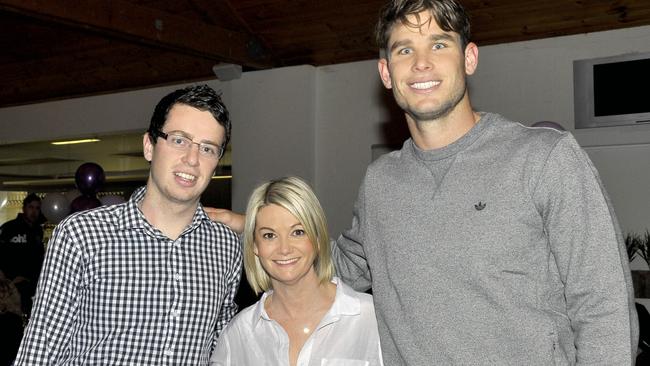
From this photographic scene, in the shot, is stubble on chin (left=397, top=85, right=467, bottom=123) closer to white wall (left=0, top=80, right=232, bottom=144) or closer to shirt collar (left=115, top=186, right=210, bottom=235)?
shirt collar (left=115, top=186, right=210, bottom=235)

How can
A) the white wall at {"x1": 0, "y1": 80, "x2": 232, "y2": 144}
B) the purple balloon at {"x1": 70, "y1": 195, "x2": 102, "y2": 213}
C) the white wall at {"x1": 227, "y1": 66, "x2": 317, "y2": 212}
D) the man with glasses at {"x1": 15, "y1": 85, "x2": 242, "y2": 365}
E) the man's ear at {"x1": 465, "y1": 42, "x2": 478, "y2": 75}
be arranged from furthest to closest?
1. the white wall at {"x1": 0, "y1": 80, "x2": 232, "y2": 144}
2. the white wall at {"x1": 227, "y1": 66, "x2": 317, "y2": 212}
3. the purple balloon at {"x1": 70, "y1": 195, "x2": 102, "y2": 213}
4. the man with glasses at {"x1": 15, "y1": 85, "x2": 242, "y2": 365}
5. the man's ear at {"x1": 465, "y1": 42, "x2": 478, "y2": 75}

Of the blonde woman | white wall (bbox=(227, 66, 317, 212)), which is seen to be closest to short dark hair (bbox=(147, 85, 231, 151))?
the blonde woman

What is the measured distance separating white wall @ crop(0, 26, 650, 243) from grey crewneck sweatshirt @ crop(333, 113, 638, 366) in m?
5.33

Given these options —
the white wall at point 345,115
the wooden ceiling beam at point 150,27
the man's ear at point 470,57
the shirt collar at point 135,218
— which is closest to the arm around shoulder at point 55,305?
the shirt collar at point 135,218

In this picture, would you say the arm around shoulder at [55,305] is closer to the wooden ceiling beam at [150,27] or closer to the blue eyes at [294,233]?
the blue eyes at [294,233]

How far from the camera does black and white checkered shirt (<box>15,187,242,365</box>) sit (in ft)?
6.86

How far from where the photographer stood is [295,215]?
2.35 metres

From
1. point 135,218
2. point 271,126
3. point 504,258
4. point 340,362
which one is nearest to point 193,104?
point 135,218

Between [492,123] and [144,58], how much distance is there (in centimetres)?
830

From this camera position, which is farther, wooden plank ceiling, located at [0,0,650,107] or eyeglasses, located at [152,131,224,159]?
wooden plank ceiling, located at [0,0,650,107]

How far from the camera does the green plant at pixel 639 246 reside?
6535 mm

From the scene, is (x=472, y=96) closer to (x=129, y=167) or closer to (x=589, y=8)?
(x=589, y=8)

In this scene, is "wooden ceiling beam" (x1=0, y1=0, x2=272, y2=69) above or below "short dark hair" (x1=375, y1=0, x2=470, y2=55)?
above

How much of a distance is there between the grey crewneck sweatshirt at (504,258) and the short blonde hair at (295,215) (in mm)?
387
